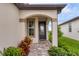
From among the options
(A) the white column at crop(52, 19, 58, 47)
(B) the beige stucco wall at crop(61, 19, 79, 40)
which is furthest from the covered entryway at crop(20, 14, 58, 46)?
(B) the beige stucco wall at crop(61, 19, 79, 40)

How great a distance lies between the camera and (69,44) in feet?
20.7

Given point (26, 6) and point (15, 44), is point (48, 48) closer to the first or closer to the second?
point (15, 44)

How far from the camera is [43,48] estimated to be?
6.58 metres

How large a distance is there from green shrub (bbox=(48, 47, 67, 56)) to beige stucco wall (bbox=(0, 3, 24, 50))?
1.18m

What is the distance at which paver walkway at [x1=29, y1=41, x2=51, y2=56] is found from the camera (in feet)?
21.1

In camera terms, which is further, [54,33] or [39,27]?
[39,27]

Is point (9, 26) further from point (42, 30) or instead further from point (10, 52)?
point (42, 30)

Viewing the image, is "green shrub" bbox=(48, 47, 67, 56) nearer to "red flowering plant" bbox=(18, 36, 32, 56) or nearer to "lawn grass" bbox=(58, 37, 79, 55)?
"lawn grass" bbox=(58, 37, 79, 55)

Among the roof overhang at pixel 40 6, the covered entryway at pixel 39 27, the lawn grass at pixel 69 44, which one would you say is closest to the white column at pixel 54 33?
the covered entryway at pixel 39 27

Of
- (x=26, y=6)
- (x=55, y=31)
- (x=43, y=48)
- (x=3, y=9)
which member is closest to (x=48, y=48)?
(x=43, y=48)

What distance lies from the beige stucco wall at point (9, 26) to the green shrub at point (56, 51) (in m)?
1.18

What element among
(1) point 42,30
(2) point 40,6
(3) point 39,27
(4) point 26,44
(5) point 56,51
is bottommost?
(5) point 56,51

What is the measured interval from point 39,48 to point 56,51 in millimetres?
789

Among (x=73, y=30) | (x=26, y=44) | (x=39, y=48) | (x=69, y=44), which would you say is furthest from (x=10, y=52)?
(x=73, y=30)
